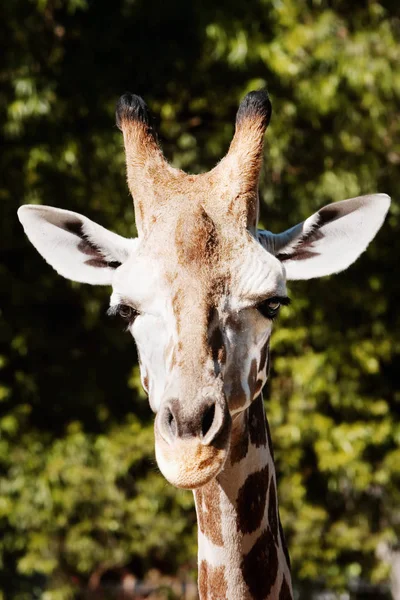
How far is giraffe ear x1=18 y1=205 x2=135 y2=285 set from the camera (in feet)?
10.7

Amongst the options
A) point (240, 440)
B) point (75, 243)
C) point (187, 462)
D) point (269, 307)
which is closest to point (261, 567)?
point (240, 440)

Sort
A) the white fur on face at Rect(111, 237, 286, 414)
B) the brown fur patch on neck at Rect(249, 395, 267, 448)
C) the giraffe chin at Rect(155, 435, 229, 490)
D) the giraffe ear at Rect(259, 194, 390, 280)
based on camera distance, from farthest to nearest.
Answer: the giraffe ear at Rect(259, 194, 390, 280)
the brown fur patch on neck at Rect(249, 395, 267, 448)
the white fur on face at Rect(111, 237, 286, 414)
the giraffe chin at Rect(155, 435, 229, 490)

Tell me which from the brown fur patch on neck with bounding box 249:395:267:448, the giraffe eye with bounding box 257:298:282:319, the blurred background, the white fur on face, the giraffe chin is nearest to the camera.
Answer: the giraffe chin

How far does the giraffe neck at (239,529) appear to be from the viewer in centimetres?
296

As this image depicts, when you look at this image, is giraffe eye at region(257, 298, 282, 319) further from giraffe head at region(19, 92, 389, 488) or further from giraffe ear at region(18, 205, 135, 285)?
giraffe ear at region(18, 205, 135, 285)

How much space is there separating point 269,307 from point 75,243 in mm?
896

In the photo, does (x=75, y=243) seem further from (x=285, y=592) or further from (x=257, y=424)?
(x=285, y=592)

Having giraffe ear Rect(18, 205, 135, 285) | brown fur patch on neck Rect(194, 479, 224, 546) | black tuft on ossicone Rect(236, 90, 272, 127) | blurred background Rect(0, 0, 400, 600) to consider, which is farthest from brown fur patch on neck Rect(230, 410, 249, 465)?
blurred background Rect(0, 0, 400, 600)

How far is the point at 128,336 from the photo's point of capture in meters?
8.14

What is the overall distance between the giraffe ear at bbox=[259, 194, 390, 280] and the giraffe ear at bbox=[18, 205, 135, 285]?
0.58 meters

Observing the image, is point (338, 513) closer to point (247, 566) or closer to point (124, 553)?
point (124, 553)

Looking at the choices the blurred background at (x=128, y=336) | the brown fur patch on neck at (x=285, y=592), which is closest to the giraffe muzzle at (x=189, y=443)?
the brown fur patch on neck at (x=285, y=592)

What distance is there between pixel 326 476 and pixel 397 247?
7.15 ft

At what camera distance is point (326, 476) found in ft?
26.5
